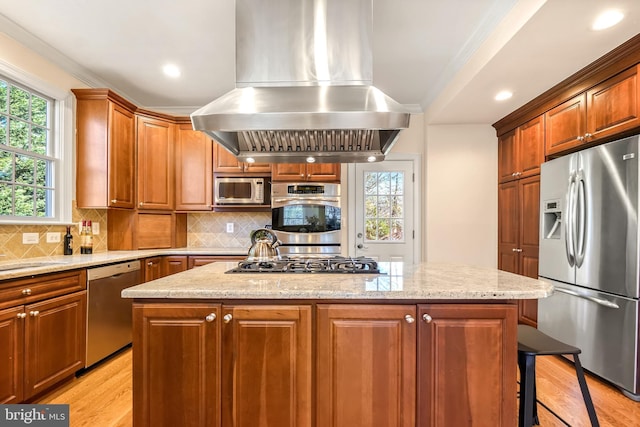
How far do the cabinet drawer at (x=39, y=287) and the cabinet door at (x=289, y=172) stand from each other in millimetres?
2013

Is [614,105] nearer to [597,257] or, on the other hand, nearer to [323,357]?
[597,257]

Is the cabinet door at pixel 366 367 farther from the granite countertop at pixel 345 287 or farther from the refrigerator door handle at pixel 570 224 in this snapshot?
the refrigerator door handle at pixel 570 224

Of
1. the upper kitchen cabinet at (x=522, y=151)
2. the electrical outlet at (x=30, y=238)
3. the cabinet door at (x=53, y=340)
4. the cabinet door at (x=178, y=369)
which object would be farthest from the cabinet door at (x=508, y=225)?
the electrical outlet at (x=30, y=238)

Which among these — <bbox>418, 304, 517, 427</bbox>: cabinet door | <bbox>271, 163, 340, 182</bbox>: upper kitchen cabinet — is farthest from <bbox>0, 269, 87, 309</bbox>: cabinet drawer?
<bbox>418, 304, 517, 427</bbox>: cabinet door

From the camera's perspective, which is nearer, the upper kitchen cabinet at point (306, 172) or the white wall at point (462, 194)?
the upper kitchen cabinet at point (306, 172)

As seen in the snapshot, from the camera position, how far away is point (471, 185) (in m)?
3.98

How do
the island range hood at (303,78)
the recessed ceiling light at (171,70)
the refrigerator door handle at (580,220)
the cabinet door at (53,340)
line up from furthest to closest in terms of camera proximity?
the recessed ceiling light at (171,70), the refrigerator door handle at (580,220), the cabinet door at (53,340), the island range hood at (303,78)

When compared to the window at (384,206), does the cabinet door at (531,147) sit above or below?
above

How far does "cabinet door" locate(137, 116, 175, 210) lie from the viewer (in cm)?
357

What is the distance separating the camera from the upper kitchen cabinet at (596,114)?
220cm

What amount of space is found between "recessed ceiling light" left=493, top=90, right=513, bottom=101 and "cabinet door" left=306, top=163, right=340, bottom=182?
1.68m

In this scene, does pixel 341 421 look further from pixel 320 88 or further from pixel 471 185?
pixel 471 185

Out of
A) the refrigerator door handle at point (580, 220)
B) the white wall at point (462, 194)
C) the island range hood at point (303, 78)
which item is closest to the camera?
the island range hood at point (303, 78)

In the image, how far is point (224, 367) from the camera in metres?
1.40
